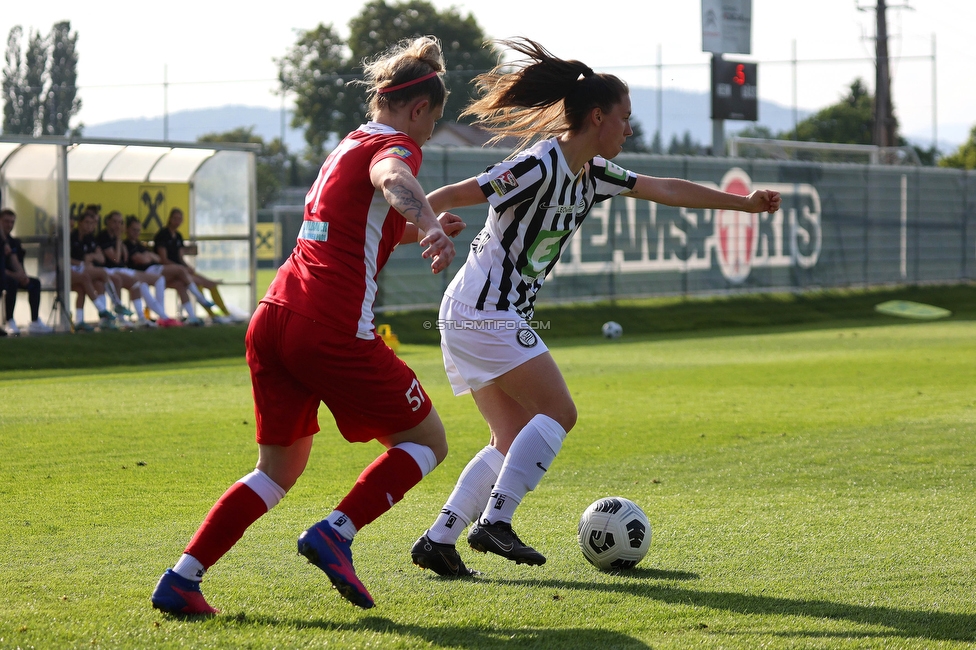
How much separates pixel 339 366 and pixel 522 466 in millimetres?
1047

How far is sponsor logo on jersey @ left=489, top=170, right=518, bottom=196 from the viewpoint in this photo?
4.41 metres

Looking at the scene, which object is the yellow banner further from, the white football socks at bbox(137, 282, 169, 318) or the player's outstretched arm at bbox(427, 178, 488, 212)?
the player's outstretched arm at bbox(427, 178, 488, 212)

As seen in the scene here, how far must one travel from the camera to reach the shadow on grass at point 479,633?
11.6 ft

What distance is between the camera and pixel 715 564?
4590mm

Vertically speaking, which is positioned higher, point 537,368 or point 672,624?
point 537,368

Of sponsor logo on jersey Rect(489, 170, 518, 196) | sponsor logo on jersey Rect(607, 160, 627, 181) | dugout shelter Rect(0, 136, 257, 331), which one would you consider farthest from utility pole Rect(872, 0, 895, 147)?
sponsor logo on jersey Rect(489, 170, 518, 196)

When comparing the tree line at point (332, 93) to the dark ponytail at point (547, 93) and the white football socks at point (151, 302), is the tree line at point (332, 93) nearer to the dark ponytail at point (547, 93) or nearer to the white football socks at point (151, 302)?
the white football socks at point (151, 302)

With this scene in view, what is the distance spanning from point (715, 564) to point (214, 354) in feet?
43.2

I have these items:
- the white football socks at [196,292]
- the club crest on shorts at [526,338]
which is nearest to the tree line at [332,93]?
the white football socks at [196,292]

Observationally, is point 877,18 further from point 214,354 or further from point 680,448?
point 680,448

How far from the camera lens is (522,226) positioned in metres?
4.56

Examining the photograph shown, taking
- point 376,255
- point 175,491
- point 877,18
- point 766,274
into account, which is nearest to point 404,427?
point 376,255

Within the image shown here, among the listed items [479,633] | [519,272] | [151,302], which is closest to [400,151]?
[519,272]

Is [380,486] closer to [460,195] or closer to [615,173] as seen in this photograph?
[460,195]
